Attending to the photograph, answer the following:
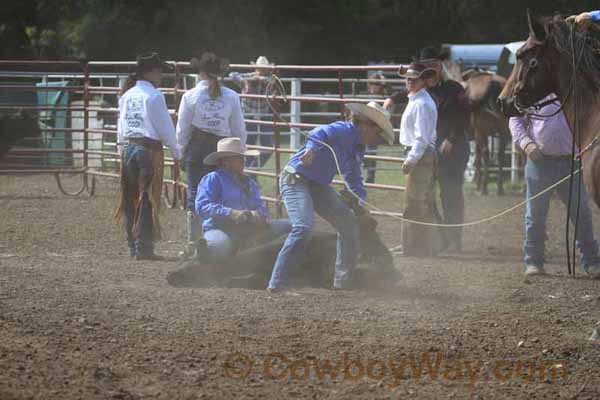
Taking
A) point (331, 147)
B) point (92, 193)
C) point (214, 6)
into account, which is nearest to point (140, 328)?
point (331, 147)

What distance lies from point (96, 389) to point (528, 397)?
2.08m

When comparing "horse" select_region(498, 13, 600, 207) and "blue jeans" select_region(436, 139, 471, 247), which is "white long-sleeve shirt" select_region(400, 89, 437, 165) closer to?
"blue jeans" select_region(436, 139, 471, 247)

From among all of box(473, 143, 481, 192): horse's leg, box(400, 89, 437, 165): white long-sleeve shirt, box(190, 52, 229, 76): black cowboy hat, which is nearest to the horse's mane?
box(400, 89, 437, 165): white long-sleeve shirt

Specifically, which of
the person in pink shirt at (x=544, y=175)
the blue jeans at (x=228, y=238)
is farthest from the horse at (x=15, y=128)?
the person in pink shirt at (x=544, y=175)

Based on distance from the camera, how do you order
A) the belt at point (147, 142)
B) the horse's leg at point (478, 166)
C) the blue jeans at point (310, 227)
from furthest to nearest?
the horse's leg at point (478, 166) → the belt at point (147, 142) → the blue jeans at point (310, 227)

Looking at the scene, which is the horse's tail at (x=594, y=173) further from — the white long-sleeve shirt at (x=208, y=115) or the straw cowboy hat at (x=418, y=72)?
the white long-sleeve shirt at (x=208, y=115)

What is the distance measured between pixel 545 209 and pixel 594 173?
1.96m

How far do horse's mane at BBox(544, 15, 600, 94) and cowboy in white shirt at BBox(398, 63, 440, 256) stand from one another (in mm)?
2255

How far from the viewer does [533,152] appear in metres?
8.16

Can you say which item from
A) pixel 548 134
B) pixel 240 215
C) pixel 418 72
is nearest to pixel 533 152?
pixel 548 134

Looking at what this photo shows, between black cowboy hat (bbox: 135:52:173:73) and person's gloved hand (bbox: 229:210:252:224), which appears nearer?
person's gloved hand (bbox: 229:210:252:224)

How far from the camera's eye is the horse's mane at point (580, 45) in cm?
658

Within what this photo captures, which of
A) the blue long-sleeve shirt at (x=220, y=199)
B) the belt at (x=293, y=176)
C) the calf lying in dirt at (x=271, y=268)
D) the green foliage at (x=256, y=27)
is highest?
the green foliage at (x=256, y=27)

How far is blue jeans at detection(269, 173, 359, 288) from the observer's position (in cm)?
724
